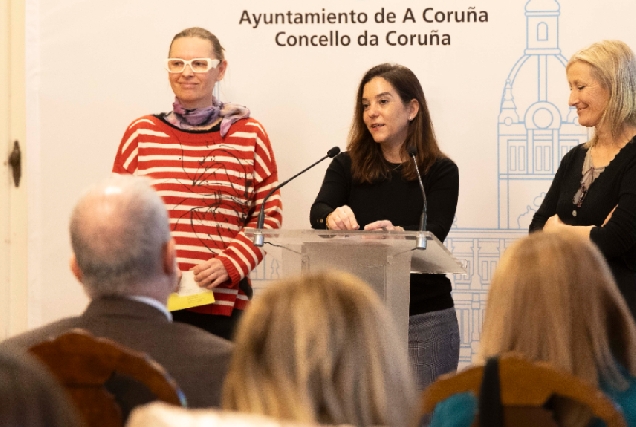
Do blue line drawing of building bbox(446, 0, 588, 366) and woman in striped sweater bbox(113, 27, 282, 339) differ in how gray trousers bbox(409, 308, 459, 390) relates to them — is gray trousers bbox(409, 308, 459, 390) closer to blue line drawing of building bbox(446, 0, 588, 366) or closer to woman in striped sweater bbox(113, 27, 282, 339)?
woman in striped sweater bbox(113, 27, 282, 339)

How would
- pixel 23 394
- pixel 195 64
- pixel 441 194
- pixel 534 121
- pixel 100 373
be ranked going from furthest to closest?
1. pixel 534 121
2. pixel 195 64
3. pixel 441 194
4. pixel 100 373
5. pixel 23 394

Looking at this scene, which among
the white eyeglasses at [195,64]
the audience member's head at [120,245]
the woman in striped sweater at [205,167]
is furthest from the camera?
the white eyeglasses at [195,64]

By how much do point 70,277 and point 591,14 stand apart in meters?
2.92

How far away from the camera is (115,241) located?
2330 millimetres

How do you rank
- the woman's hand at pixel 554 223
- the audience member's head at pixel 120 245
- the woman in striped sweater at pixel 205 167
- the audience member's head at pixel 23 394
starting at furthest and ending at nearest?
the woman in striped sweater at pixel 205 167, the woman's hand at pixel 554 223, the audience member's head at pixel 120 245, the audience member's head at pixel 23 394

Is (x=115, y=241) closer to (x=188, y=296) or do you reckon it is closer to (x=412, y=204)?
(x=188, y=296)

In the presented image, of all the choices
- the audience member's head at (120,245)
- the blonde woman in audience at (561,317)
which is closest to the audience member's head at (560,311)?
the blonde woman in audience at (561,317)

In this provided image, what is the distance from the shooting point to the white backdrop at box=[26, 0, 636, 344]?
185 inches

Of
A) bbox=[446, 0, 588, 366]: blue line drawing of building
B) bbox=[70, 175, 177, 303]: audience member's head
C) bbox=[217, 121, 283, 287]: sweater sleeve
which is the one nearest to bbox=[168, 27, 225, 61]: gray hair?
bbox=[217, 121, 283, 287]: sweater sleeve

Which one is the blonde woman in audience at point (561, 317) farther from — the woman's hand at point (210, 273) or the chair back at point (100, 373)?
the woman's hand at point (210, 273)

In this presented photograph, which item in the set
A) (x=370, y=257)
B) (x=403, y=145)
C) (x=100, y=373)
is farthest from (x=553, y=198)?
(x=100, y=373)

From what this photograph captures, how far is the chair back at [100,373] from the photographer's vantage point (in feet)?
5.91

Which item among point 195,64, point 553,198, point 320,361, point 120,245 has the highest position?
point 195,64

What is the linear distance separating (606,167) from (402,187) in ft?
2.59
